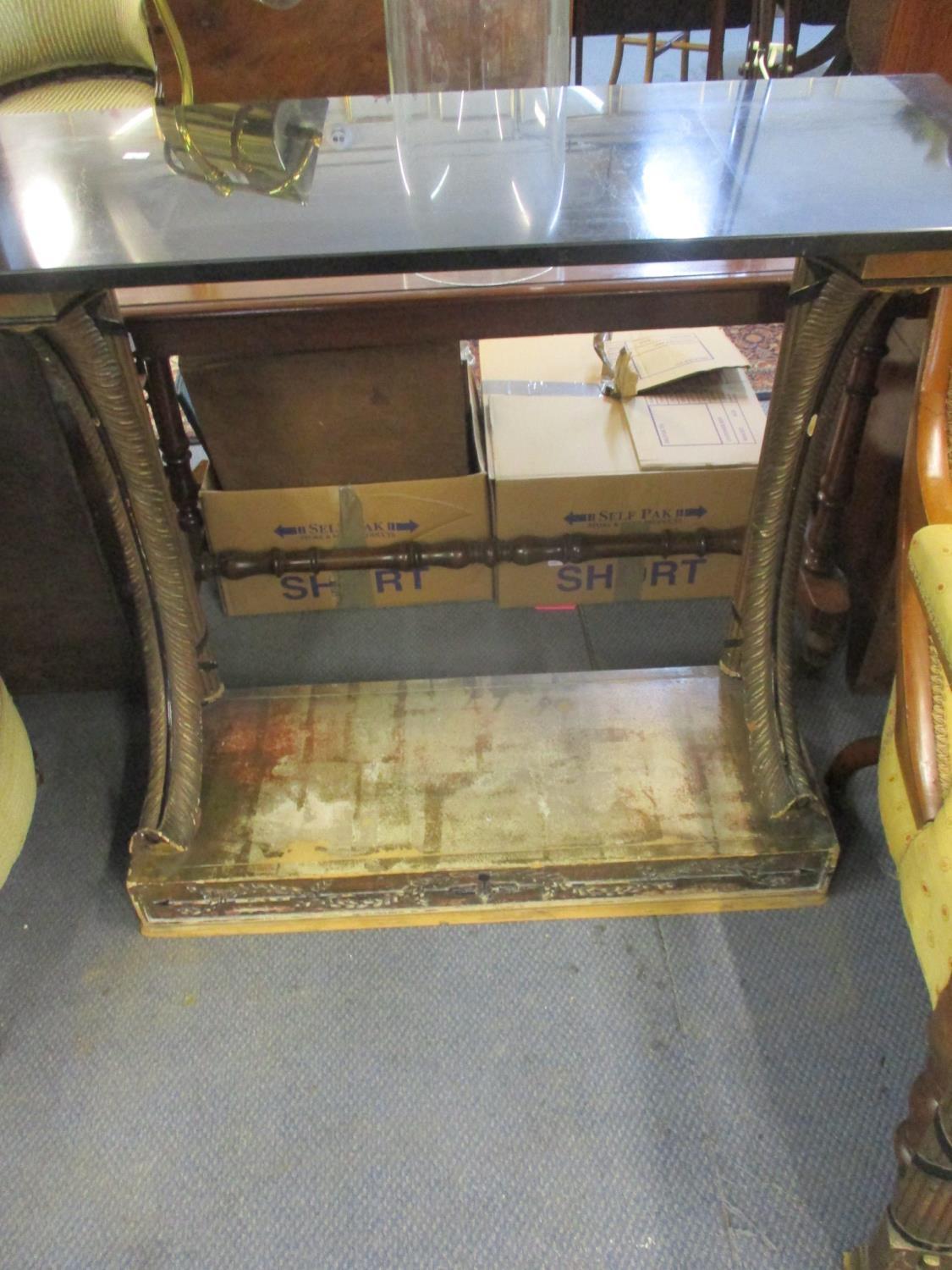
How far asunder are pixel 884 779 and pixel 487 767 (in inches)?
20.6

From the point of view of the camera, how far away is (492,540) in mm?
1488

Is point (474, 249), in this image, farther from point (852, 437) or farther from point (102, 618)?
point (102, 618)

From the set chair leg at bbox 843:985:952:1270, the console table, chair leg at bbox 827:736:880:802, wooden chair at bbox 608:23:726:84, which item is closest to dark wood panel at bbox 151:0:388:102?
the console table

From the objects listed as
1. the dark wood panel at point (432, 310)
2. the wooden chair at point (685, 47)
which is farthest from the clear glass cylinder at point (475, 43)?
the wooden chair at point (685, 47)

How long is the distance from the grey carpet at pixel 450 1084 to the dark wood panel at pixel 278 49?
128 centimetres

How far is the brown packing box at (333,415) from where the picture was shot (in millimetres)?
1390

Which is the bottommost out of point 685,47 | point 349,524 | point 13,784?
point 349,524

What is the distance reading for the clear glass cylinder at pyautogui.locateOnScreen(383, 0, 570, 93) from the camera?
3.31ft

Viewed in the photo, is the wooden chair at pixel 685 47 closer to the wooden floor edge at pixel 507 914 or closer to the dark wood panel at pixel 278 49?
the dark wood panel at pixel 278 49

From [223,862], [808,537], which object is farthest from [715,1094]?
[808,537]

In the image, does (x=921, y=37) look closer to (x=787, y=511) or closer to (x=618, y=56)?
(x=787, y=511)

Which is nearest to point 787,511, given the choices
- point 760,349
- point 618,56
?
point 760,349

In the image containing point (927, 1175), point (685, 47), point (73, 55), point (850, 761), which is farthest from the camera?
point (685, 47)

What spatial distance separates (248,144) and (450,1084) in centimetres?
101
